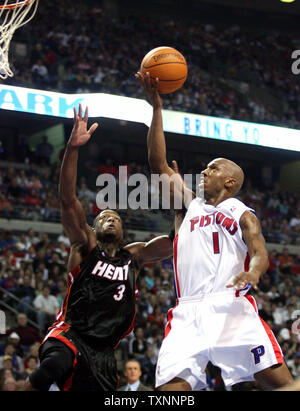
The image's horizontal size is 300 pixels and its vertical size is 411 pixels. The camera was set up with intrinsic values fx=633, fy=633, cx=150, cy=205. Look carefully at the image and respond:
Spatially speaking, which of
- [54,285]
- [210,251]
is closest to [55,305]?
[54,285]

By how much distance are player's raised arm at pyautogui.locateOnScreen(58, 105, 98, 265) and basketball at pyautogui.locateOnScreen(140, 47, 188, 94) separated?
696 mm

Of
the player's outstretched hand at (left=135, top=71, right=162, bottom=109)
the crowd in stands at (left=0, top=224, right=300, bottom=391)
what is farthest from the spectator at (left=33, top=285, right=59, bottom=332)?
the player's outstretched hand at (left=135, top=71, right=162, bottom=109)

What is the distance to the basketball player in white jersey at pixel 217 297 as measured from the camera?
3596 millimetres

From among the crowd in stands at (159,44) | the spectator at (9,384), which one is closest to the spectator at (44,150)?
the crowd in stands at (159,44)

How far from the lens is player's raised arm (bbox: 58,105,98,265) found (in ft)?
13.7

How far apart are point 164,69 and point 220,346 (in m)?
2.09

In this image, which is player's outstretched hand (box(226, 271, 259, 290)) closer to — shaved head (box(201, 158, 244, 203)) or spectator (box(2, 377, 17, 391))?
shaved head (box(201, 158, 244, 203))

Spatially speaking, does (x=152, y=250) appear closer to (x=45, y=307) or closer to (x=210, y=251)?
(x=210, y=251)

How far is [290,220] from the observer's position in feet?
53.0

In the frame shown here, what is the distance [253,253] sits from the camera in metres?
3.71

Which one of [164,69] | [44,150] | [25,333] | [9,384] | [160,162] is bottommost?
[9,384]

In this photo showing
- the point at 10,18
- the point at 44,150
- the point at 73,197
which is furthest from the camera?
the point at 44,150

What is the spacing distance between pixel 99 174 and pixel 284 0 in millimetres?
8690
